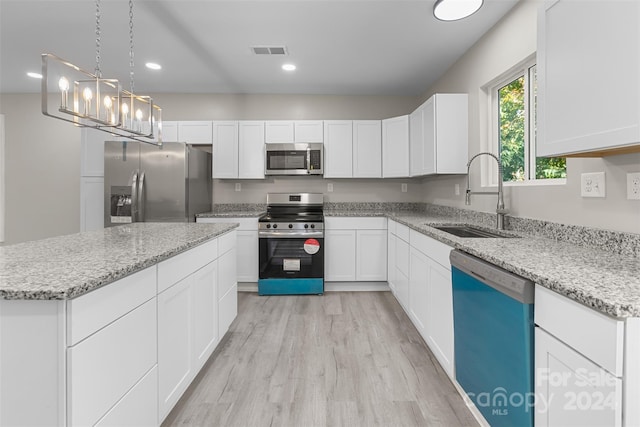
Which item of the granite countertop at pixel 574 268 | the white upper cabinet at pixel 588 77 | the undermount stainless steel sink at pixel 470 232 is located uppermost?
the white upper cabinet at pixel 588 77

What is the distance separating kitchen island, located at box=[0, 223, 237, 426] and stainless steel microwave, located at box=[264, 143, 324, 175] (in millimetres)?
2236

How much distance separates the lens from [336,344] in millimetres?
2629

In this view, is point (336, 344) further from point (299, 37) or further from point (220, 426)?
point (299, 37)

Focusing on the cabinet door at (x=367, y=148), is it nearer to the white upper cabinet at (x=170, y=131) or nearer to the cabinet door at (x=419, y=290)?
the cabinet door at (x=419, y=290)

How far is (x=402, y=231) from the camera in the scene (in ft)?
10.9

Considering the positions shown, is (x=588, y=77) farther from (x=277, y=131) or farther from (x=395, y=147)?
(x=277, y=131)

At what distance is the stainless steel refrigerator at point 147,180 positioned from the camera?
3.79m

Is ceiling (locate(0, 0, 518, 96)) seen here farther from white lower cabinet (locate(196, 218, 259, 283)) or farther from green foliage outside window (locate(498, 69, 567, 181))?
white lower cabinet (locate(196, 218, 259, 283))

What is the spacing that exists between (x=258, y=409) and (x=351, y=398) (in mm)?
518

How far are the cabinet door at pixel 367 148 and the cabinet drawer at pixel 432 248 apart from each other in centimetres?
159

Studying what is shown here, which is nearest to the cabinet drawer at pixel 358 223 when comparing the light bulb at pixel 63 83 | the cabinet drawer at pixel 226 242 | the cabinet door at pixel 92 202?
the cabinet drawer at pixel 226 242

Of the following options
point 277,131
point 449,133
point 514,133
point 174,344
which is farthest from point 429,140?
point 174,344

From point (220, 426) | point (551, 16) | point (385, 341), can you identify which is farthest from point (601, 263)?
point (220, 426)

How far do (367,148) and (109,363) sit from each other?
12.1 ft
